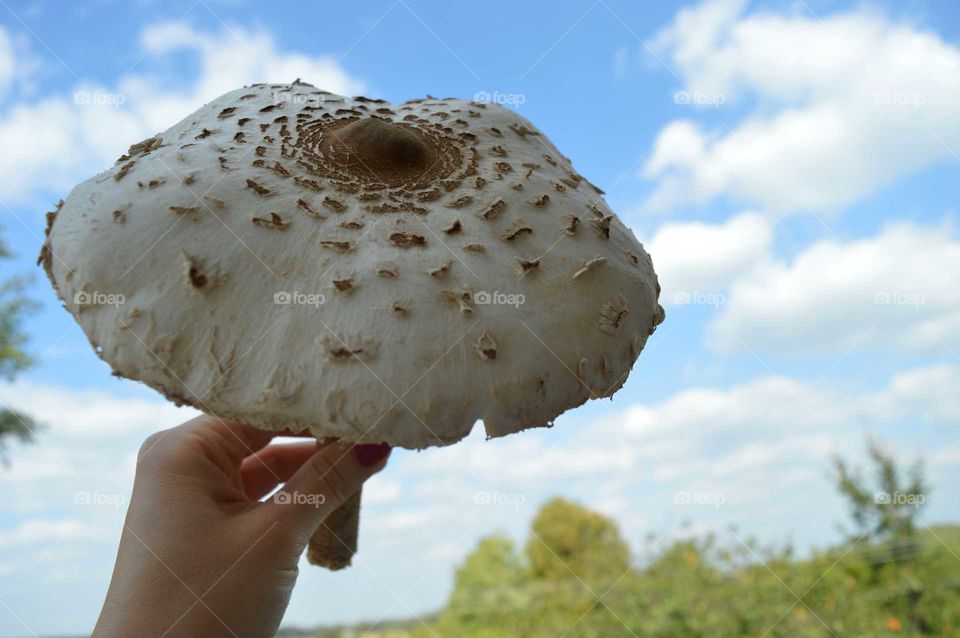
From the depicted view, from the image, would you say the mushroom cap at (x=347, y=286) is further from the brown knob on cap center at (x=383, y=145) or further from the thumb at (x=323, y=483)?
the thumb at (x=323, y=483)

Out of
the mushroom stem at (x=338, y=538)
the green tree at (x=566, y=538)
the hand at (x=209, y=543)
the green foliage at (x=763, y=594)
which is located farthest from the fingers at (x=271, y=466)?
the green tree at (x=566, y=538)

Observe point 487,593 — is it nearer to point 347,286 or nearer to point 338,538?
point 338,538

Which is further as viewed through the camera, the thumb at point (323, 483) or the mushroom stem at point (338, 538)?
the mushroom stem at point (338, 538)

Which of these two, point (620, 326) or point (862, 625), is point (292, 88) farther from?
point (862, 625)

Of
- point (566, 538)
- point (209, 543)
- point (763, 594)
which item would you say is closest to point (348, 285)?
point (209, 543)

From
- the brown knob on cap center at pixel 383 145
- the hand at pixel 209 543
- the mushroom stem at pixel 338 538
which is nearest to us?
the hand at pixel 209 543

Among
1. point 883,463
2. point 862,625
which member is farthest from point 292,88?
point 883,463
